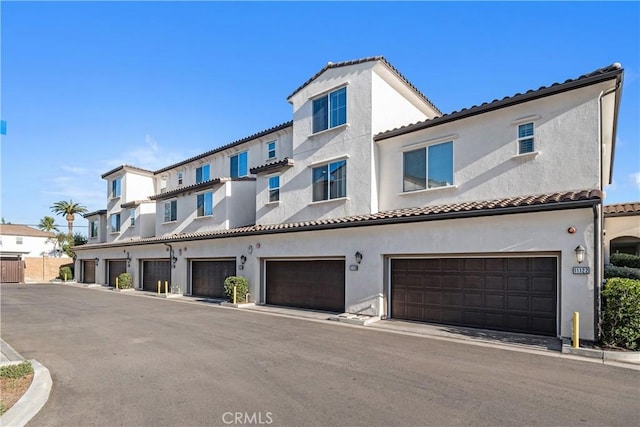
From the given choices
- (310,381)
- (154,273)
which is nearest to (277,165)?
(310,381)

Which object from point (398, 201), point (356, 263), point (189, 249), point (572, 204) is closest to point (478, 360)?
point (572, 204)

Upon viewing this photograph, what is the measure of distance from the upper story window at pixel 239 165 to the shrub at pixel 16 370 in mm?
18232

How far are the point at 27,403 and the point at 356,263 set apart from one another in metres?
10.2

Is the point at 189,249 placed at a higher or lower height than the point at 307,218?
lower

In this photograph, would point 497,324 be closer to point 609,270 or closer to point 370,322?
point 370,322

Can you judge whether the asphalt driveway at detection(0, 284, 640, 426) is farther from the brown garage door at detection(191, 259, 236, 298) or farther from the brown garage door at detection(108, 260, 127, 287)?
the brown garage door at detection(108, 260, 127, 287)

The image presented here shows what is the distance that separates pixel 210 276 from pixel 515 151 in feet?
55.0

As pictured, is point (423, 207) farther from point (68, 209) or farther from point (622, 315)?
point (68, 209)

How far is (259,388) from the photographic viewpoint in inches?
255

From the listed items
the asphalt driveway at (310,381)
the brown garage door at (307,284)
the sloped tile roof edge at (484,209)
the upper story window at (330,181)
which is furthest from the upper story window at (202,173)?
the asphalt driveway at (310,381)

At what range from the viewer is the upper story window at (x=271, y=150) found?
22562 millimetres

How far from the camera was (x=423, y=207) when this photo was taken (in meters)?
14.1

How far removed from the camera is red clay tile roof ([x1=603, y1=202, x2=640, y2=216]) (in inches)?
761

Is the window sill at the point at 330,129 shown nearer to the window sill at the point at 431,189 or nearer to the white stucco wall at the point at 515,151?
the white stucco wall at the point at 515,151
